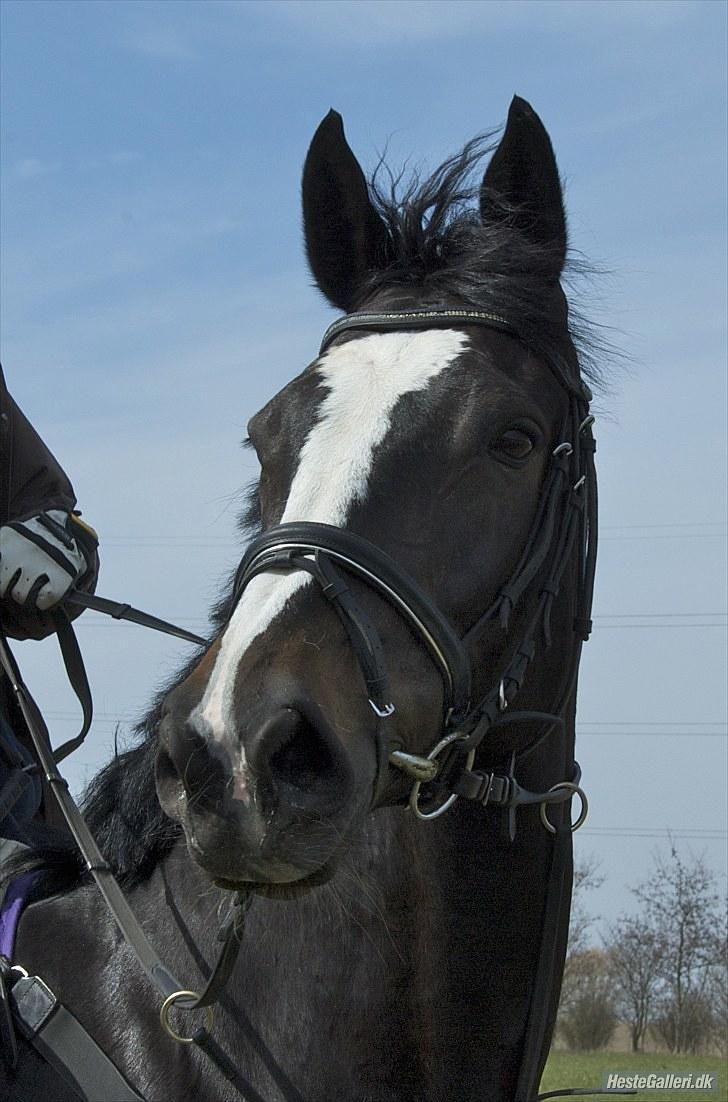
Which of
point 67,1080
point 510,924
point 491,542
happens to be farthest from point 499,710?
point 67,1080

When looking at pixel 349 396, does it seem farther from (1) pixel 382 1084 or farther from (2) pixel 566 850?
(1) pixel 382 1084

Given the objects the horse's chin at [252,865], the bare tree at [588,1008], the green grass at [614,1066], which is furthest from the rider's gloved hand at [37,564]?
the bare tree at [588,1008]

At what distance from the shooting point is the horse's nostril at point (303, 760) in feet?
8.78

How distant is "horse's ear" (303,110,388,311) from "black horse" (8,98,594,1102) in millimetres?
275

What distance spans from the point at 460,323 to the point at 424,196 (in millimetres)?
615

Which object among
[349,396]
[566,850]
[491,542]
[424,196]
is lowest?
[566,850]

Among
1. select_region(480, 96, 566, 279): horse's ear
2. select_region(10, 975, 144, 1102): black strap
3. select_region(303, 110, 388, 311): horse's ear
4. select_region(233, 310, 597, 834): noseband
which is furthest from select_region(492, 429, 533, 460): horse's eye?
select_region(10, 975, 144, 1102): black strap

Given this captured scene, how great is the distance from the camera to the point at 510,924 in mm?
3441

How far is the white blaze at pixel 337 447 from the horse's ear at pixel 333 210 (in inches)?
25.7


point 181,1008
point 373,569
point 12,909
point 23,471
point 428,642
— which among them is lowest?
point 181,1008

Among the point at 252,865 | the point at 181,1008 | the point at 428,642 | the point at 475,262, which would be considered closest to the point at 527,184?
the point at 475,262

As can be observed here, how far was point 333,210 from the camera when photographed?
→ 13.5 ft

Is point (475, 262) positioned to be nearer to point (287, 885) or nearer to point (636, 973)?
point (287, 885)

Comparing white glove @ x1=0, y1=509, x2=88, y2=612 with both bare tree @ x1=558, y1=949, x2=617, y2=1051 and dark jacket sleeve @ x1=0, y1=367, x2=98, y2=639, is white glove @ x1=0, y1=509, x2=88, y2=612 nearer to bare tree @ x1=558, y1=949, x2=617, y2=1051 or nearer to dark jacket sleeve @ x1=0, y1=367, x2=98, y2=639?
dark jacket sleeve @ x1=0, y1=367, x2=98, y2=639
